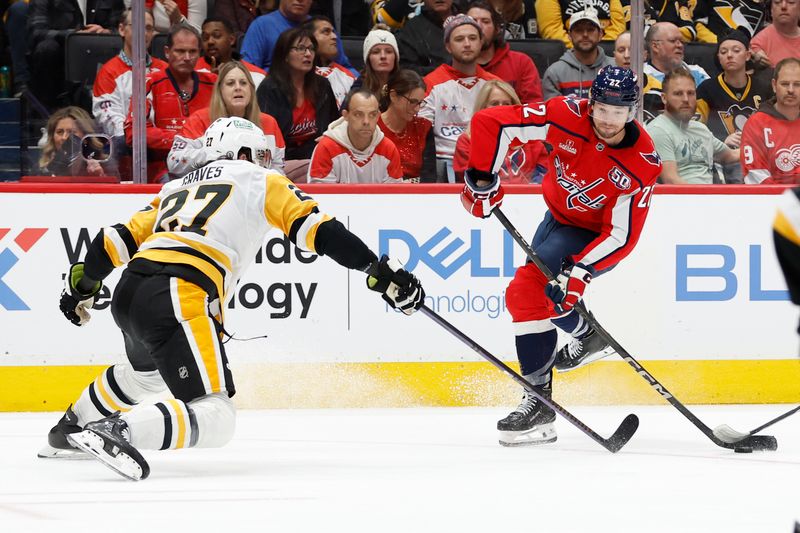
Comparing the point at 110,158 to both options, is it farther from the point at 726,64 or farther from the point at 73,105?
the point at 726,64

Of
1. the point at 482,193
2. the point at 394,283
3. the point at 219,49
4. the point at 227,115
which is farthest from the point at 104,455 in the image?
the point at 219,49

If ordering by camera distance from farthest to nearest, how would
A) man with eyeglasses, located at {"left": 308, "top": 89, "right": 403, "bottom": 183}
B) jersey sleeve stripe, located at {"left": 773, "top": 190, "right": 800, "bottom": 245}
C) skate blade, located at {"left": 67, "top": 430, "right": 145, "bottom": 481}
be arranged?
1. man with eyeglasses, located at {"left": 308, "top": 89, "right": 403, "bottom": 183}
2. skate blade, located at {"left": 67, "top": 430, "right": 145, "bottom": 481}
3. jersey sleeve stripe, located at {"left": 773, "top": 190, "right": 800, "bottom": 245}

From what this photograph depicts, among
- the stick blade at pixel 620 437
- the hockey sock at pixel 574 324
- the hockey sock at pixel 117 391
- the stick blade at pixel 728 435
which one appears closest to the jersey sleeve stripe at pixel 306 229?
the hockey sock at pixel 117 391

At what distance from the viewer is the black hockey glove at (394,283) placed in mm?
3688

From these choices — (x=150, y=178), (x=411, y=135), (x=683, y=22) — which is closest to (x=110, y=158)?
(x=150, y=178)

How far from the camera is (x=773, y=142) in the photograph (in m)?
5.70

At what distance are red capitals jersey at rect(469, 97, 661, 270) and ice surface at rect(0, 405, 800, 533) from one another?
79cm

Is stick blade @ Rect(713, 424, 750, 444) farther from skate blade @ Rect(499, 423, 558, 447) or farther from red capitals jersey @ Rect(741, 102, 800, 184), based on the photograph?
red capitals jersey @ Rect(741, 102, 800, 184)

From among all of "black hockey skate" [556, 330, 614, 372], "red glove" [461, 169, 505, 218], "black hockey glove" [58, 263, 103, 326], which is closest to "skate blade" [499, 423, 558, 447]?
"black hockey skate" [556, 330, 614, 372]

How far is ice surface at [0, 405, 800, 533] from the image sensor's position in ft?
9.93

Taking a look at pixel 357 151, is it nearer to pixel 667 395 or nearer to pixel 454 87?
pixel 454 87

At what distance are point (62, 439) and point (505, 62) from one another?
2.85 meters

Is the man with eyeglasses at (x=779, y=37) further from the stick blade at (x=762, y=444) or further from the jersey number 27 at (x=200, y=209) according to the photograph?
the jersey number 27 at (x=200, y=209)

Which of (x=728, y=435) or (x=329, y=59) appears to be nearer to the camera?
(x=728, y=435)
